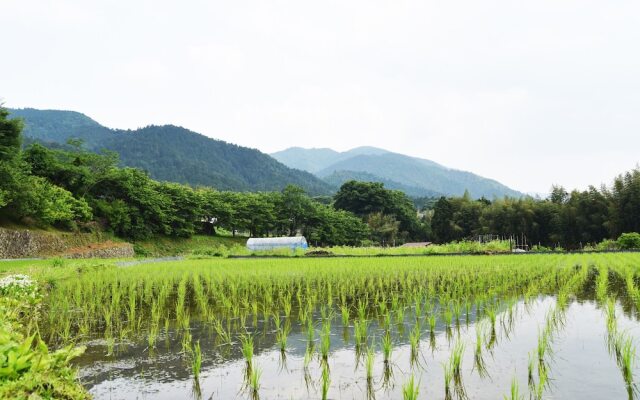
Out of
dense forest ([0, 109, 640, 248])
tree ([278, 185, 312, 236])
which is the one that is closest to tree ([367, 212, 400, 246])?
dense forest ([0, 109, 640, 248])

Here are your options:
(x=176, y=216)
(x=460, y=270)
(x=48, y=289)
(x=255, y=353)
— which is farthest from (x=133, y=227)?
(x=255, y=353)

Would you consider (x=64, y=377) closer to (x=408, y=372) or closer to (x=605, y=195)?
(x=408, y=372)

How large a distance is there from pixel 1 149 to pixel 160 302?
22305 millimetres

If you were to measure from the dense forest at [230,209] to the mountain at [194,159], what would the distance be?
63226 millimetres

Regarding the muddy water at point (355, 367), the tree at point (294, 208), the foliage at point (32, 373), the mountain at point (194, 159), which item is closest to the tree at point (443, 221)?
the tree at point (294, 208)

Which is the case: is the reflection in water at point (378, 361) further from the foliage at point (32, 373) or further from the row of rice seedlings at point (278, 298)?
the foliage at point (32, 373)

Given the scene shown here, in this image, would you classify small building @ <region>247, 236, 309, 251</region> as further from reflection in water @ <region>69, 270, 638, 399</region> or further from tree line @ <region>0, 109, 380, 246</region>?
reflection in water @ <region>69, 270, 638, 399</region>

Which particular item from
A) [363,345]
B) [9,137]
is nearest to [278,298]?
[363,345]

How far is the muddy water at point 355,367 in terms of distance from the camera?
4.59m

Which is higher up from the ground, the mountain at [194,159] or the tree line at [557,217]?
the mountain at [194,159]

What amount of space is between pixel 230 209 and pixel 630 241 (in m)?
37.7

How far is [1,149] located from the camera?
86.2 feet

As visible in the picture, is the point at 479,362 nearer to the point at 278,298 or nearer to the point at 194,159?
the point at 278,298

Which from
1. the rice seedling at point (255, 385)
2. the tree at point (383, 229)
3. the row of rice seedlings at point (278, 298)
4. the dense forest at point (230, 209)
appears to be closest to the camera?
the rice seedling at point (255, 385)
